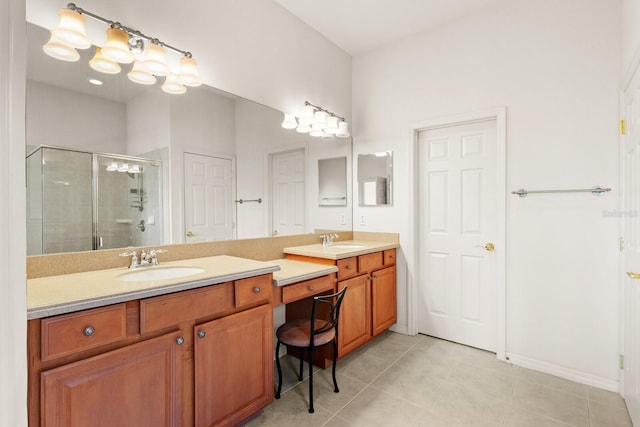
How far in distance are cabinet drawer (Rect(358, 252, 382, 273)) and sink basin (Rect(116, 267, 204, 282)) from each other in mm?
1373

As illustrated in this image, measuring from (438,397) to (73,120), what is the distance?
2711mm

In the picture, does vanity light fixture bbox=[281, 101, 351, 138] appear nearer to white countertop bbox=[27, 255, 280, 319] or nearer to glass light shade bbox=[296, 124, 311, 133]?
glass light shade bbox=[296, 124, 311, 133]

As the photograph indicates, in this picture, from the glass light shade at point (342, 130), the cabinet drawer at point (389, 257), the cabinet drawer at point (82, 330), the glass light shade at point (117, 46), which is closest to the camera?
the cabinet drawer at point (82, 330)

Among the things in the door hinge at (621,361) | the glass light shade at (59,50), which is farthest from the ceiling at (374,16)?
the door hinge at (621,361)

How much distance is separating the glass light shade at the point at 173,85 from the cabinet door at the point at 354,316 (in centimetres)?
174

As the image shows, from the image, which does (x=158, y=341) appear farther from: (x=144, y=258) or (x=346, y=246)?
(x=346, y=246)

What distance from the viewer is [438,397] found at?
207 centimetres

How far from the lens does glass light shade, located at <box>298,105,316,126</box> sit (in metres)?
2.81

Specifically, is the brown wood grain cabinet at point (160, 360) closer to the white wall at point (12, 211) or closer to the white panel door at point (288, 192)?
the white wall at point (12, 211)

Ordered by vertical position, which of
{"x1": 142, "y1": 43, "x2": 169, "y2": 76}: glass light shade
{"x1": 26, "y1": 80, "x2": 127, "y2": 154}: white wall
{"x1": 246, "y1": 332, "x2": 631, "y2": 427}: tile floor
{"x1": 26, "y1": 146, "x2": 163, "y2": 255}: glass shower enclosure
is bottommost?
{"x1": 246, "y1": 332, "x2": 631, "y2": 427}: tile floor

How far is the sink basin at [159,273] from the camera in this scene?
64.7 inches

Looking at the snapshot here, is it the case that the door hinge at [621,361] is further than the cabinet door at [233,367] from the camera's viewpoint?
Yes

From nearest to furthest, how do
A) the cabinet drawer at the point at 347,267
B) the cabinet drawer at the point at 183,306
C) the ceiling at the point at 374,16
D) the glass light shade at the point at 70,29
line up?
the cabinet drawer at the point at 183,306
the glass light shade at the point at 70,29
the cabinet drawer at the point at 347,267
the ceiling at the point at 374,16

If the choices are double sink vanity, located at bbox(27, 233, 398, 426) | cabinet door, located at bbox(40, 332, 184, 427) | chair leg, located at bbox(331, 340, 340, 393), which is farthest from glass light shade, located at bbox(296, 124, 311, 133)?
cabinet door, located at bbox(40, 332, 184, 427)
